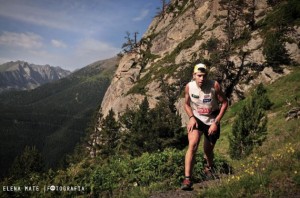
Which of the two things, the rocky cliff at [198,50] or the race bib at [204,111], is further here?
the rocky cliff at [198,50]

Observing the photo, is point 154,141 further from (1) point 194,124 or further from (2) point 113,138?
(1) point 194,124

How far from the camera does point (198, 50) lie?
59.6 meters

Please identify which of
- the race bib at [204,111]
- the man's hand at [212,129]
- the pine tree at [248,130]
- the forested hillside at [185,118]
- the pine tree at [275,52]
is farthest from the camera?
the pine tree at [275,52]

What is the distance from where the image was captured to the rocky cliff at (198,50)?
4466 centimetres

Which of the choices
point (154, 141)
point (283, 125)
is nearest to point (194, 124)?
point (283, 125)

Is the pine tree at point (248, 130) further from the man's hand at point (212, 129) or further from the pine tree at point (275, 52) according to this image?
the pine tree at point (275, 52)

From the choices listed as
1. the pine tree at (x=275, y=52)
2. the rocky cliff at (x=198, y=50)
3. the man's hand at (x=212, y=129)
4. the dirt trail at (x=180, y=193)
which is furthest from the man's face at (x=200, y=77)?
the pine tree at (x=275, y=52)

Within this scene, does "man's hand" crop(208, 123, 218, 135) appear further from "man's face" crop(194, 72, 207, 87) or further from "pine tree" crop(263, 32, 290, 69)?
"pine tree" crop(263, 32, 290, 69)

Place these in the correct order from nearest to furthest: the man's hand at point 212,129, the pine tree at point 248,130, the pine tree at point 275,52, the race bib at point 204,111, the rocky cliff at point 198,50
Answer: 1. the man's hand at point 212,129
2. the race bib at point 204,111
3. the pine tree at point 248,130
4. the pine tree at point 275,52
5. the rocky cliff at point 198,50

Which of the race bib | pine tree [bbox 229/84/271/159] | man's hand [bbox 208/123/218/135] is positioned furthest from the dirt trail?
pine tree [bbox 229/84/271/159]

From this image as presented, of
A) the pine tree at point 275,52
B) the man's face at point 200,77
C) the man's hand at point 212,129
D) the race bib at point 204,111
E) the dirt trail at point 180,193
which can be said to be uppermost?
the pine tree at point 275,52

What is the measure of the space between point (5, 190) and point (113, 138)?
153 ft

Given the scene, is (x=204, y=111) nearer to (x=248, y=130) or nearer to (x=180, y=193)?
(x=180, y=193)

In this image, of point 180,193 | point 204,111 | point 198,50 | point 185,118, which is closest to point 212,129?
point 204,111
